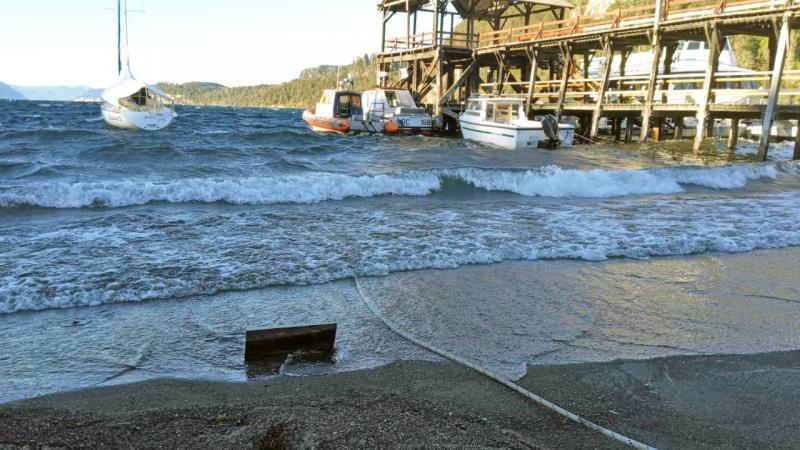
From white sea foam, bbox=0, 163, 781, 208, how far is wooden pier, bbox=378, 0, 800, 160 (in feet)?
15.1

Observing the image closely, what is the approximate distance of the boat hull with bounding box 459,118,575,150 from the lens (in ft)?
78.3

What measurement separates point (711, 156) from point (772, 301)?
1879 cm

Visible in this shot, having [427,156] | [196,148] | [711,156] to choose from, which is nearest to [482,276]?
[427,156]

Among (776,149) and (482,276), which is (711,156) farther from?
(482,276)

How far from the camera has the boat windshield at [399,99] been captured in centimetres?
3419

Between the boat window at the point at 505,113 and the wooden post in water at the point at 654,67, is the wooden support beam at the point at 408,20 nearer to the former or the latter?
the boat window at the point at 505,113

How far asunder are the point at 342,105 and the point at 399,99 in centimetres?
377

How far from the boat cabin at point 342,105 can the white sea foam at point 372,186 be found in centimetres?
2013

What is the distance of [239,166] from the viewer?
709 inches

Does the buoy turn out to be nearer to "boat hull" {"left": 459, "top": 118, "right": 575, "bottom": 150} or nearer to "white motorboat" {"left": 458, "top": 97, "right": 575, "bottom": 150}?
"white motorboat" {"left": 458, "top": 97, "right": 575, "bottom": 150}

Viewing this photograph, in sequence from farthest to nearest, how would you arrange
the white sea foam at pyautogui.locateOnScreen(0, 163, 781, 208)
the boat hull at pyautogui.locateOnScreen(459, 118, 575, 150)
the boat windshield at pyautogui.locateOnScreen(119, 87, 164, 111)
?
the boat windshield at pyautogui.locateOnScreen(119, 87, 164, 111) → the boat hull at pyautogui.locateOnScreen(459, 118, 575, 150) → the white sea foam at pyautogui.locateOnScreen(0, 163, 781, 208)

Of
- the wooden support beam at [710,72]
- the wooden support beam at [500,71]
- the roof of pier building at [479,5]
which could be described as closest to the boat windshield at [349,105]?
the roof of pier building at [479,5]

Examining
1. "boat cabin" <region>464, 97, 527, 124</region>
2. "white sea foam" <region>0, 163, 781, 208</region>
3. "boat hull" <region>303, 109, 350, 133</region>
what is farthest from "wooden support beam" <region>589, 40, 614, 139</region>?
"boat hull" <region>303, 109, 350, 133</region>

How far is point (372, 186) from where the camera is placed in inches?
543
